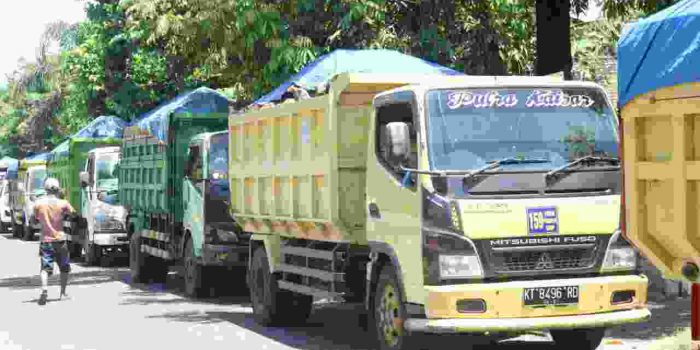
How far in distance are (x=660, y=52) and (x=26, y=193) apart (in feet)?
129

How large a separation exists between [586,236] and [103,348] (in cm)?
520

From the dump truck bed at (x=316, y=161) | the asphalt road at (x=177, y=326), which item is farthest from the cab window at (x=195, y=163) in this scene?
the dump truck bed at (x=316, y=161)

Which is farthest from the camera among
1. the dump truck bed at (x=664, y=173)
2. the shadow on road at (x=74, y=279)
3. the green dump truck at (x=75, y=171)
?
the green dump truck at (x=75, y=171)

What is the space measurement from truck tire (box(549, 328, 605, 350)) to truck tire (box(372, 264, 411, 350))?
4.89ft

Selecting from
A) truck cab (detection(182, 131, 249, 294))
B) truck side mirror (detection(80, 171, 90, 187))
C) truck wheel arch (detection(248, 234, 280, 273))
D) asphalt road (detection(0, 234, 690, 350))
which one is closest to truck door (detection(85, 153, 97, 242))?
truck side mirror (detection(80, 171, 90, 187))

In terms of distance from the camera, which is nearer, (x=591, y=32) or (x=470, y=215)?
(x=470, y=215)

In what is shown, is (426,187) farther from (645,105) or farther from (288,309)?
(288,309)

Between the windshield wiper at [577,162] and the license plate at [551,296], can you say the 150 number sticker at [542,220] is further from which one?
the license plate at [551,296]

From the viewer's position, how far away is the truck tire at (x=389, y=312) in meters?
11.4

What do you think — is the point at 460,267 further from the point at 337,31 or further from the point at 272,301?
the point at 337,31

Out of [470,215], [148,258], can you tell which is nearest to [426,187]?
[470,215]

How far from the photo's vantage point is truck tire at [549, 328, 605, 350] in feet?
39.4

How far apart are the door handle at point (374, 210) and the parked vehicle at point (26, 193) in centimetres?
2971

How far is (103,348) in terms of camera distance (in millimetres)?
13609
